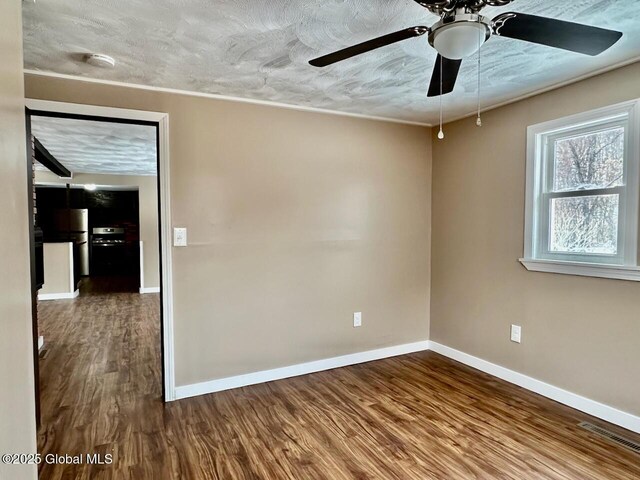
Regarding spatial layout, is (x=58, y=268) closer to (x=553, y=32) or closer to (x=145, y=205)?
(x=145, y=205)

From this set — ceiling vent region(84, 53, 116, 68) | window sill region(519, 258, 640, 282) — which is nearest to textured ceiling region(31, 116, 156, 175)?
ceiling vent region(84, 53, 116, 68)

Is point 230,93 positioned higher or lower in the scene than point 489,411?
higher

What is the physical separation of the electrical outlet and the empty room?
0.02m

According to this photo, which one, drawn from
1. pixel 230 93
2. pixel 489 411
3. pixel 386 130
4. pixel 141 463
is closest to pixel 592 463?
pixel 489 411

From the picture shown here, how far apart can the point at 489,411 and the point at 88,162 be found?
6.30 metres

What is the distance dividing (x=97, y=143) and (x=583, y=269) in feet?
16.5

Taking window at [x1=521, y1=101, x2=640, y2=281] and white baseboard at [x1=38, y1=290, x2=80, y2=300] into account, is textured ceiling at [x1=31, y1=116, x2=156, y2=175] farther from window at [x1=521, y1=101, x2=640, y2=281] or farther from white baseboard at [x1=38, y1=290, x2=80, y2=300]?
window at [x1=521, y1=101, x2=640, y2=281]

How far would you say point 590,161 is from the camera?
258 cm

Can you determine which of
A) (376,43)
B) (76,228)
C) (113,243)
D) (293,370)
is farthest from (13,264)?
(113,243)

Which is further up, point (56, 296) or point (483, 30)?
point (483, 30)

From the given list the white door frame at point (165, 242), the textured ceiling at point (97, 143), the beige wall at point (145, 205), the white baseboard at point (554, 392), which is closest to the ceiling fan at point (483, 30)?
the white door frame at point (165, 242)

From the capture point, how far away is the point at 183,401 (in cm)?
277

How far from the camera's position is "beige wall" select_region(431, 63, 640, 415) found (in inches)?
94.1

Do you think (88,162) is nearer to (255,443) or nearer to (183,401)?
(183,401)
